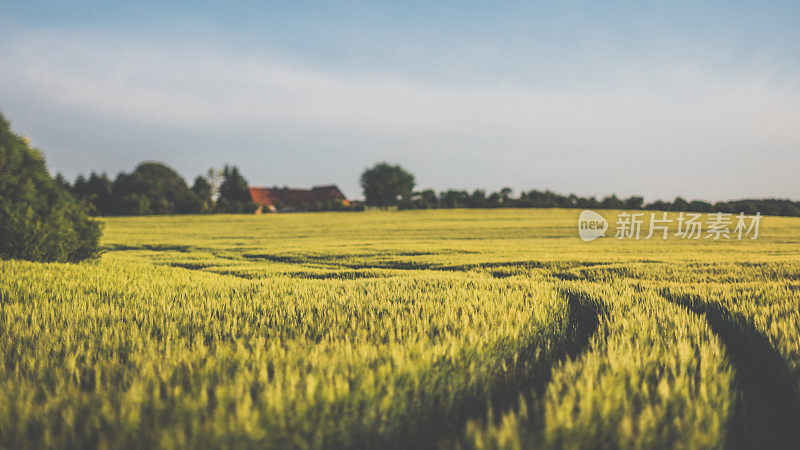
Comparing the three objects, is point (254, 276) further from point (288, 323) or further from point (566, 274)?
point (566, 274)

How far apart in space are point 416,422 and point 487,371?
2.61ft

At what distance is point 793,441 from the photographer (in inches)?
94.1

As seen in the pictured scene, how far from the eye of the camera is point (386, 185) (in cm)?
10381

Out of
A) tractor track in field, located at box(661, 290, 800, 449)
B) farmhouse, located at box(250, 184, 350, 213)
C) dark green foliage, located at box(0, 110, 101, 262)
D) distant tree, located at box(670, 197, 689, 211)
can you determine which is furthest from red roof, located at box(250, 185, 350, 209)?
tractor track in field, located at box(661, 290, 800, 449)

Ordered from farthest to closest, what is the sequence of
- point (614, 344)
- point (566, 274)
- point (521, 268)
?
point (521, 268), point (566, 274), point (614, 344)

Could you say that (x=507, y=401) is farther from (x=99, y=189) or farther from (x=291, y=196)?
(x=291, y=196)

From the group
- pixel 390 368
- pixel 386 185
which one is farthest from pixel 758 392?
pixel 386 185

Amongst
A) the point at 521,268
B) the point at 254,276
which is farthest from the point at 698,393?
the point at 254,276

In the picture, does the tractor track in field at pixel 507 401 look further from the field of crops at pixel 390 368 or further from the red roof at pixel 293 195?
the red roof at pixel 293 195

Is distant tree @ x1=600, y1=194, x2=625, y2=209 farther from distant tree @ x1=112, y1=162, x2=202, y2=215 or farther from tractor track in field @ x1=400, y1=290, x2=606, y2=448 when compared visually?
distant tree @ x1=112, y1=162, x2=202, y2=215

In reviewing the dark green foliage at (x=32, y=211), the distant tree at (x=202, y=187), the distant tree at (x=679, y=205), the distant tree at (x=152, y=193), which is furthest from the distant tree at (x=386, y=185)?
the dark green foliage at (x=32, y=211)

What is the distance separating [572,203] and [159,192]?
3026 inches

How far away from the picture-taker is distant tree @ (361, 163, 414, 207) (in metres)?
104

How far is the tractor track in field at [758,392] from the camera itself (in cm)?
237
